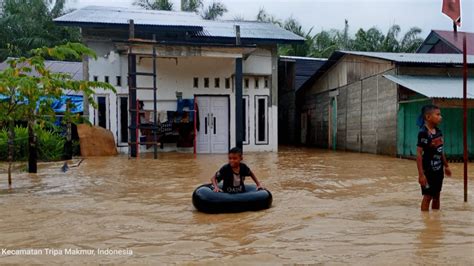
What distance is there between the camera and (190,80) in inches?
758

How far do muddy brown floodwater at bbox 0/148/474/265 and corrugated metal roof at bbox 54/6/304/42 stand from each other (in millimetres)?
8892

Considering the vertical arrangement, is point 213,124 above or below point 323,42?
below

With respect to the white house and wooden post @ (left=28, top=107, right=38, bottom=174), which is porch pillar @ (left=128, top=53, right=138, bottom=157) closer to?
the white house

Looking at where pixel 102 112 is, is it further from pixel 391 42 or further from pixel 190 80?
pixel 391 42

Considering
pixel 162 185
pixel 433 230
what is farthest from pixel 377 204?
pixel 162 185

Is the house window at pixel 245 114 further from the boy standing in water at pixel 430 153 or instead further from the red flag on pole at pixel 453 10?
the boy standing in water at pixel 430 153

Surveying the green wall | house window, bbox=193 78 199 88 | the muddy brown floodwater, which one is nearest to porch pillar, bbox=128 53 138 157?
house window, bbox=193 78 199 88

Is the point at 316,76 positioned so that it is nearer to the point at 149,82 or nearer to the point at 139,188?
the point at 149,82

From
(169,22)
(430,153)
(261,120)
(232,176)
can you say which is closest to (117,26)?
(169,22)

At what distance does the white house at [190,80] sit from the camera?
17906 millimetres

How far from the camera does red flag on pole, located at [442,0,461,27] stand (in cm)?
684

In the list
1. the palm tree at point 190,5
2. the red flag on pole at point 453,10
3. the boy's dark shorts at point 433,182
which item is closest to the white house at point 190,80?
the palm tree at point 190,5

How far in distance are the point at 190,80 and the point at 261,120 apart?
3.32m

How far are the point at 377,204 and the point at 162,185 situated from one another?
4.31 metres
